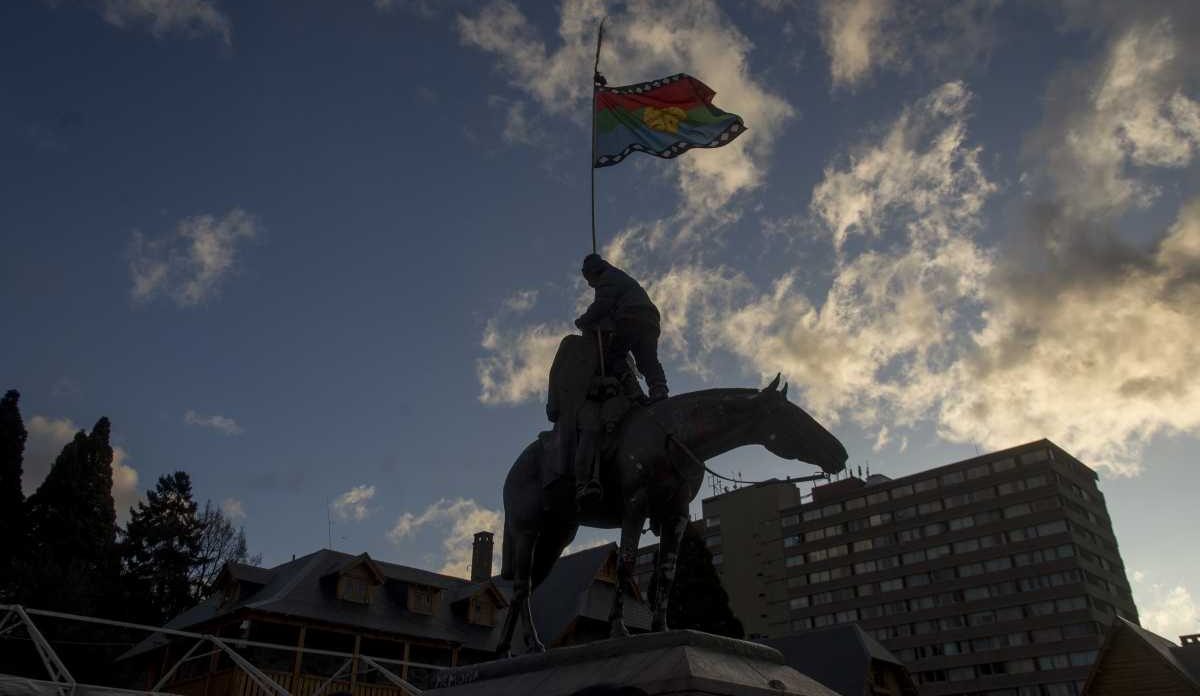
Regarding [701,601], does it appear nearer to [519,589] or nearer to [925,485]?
[519,589]

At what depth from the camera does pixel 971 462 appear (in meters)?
97.2

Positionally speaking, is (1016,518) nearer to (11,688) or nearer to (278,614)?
(278,614)

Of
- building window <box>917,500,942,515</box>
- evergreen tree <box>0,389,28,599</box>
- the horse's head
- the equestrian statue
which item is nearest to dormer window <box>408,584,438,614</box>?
evergreen tree <box>0,389,28,599</box>

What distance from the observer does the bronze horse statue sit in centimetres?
777

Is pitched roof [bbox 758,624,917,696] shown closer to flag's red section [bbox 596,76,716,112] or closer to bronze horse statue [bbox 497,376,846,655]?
flag's red section [bbox 596,76,716,112]

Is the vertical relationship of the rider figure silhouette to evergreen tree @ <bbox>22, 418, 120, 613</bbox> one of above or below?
below

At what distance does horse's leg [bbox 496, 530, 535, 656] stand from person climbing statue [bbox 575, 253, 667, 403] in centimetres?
175

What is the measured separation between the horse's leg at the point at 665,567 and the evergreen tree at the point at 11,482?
129ft

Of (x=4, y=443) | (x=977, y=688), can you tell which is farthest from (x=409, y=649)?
(x=977, y=688)

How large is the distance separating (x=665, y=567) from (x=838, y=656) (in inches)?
1382

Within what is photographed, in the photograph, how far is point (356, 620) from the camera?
31312 mm

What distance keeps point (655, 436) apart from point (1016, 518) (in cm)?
9460

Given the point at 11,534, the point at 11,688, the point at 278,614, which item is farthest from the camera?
the point at 11,534

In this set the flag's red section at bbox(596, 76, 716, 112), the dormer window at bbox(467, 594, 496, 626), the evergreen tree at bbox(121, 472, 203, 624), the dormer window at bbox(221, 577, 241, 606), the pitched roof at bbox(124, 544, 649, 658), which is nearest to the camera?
the flag's red section at bbox(596, 76, 716, 112)
